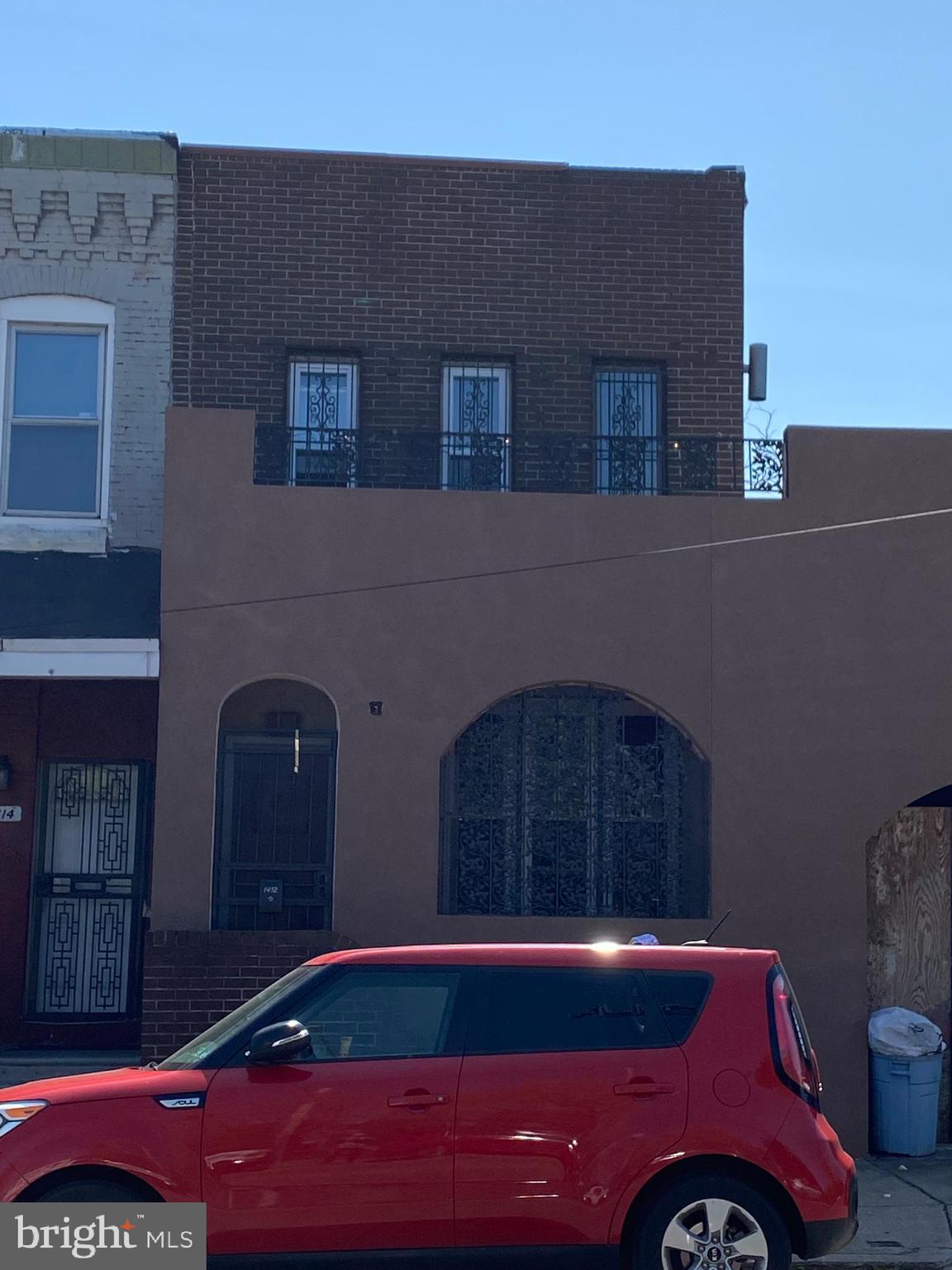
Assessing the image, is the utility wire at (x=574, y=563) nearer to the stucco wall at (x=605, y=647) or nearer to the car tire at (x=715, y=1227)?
the stucco wall at (x=605, y=647)

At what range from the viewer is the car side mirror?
643cm

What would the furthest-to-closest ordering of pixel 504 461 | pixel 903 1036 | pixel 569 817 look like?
pixel 504 461 → pixel 569 817 → pixel 903 1036

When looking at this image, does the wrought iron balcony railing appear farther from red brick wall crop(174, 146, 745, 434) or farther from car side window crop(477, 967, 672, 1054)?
car side window crop(477, 967, 672, 1054)

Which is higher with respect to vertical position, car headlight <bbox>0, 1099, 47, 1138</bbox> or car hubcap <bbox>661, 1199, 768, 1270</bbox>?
car headlight <bbox>0, 1099, 47, 1138</bbox>

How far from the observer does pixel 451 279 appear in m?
12.8

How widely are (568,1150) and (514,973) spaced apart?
79 centimetres

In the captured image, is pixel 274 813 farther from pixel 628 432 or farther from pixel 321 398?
pixel 628 432

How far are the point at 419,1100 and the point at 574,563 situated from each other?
5493 mm

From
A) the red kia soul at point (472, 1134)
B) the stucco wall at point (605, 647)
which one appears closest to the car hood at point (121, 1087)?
the red kia soul at point (472, 1134)

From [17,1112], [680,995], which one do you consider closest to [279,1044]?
[17,1112]

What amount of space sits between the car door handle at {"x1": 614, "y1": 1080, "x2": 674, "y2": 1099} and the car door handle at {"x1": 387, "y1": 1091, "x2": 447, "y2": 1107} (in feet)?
2.44

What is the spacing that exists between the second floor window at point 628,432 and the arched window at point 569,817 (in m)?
1.98

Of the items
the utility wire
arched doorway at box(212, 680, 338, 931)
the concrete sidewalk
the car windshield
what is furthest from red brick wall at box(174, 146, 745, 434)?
the car windshield

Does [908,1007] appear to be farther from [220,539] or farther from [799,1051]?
[220,539]
